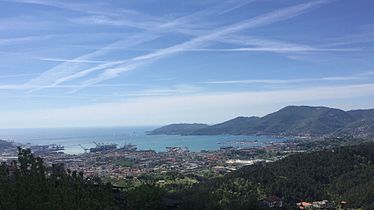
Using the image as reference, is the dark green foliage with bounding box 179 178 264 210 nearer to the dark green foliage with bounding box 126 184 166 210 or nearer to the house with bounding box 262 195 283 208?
the house with bounding box 262 195 283 208

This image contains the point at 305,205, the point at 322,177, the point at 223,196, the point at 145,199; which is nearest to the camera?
the point at 145,199

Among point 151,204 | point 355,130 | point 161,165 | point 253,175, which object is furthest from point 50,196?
point 355,130

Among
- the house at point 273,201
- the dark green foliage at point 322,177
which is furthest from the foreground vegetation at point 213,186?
the house at point 273,201

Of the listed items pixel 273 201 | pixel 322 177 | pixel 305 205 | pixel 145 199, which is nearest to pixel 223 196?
pixel 273 201

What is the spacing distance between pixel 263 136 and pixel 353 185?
453 feet

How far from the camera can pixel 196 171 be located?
75.1 metres

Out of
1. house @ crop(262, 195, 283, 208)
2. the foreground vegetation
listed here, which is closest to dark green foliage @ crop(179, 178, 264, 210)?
the foreground vegetation

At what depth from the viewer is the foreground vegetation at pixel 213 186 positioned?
1414cm

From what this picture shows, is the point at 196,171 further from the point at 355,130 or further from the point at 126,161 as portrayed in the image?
the point at 355,130

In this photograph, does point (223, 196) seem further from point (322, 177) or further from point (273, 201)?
point (322, 177)

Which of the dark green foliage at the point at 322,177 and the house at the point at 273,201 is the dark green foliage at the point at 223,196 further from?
the dark green foliage at the point at 322,177

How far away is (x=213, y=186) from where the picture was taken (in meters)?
50.2

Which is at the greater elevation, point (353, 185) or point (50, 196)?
point (50, 196)

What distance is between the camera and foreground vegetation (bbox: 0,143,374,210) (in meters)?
14.1
